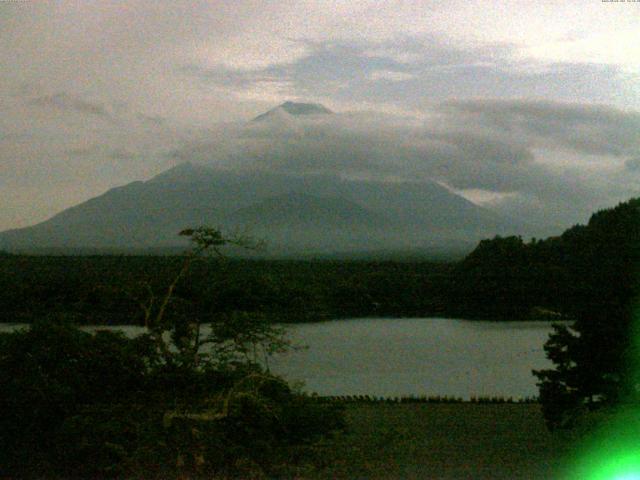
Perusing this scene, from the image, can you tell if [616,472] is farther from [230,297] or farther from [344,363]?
[344,363]

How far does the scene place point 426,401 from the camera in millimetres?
12016

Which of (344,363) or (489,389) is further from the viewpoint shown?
(344,363)

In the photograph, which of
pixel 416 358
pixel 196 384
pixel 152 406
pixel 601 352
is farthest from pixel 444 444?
pixel 416 358

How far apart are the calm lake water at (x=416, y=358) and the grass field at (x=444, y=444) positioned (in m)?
1.84

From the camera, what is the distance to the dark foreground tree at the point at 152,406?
6250 millimetres

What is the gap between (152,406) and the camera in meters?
6.66

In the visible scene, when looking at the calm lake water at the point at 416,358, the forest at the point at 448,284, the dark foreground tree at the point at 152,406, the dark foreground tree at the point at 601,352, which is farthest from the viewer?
the forest at the point at 448,284

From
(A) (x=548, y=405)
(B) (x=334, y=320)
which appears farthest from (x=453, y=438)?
(B) (x=334, y=320)

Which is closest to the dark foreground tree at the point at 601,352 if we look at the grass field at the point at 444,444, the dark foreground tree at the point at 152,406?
the grass field at the point at 444,444

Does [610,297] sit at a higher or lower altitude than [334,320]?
higher

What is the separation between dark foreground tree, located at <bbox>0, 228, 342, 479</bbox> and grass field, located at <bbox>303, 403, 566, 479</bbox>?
2.14ft

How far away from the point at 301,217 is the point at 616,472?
97.8 meters

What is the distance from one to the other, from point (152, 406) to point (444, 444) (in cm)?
399

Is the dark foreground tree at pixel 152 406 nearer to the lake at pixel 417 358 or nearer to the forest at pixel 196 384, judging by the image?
the forest at pixel 196 384
